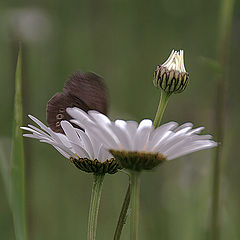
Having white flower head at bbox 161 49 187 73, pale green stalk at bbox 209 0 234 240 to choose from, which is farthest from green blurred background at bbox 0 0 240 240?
white flower head at bbox 161 49 187 73

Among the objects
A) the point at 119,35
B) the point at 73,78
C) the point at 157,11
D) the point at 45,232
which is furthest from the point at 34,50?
the point at 73,78

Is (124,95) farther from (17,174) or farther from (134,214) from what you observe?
(134,214)

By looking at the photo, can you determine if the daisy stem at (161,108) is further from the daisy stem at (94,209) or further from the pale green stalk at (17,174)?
the pale green stalk at (17,174)

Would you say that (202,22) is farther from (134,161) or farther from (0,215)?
(134,161)

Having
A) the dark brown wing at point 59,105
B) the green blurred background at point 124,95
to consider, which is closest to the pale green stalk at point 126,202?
the dark brown wing at point 59,105

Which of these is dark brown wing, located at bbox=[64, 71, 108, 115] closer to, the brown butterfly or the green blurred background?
the brown butterfly

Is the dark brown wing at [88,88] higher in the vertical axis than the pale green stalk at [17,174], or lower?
higher
